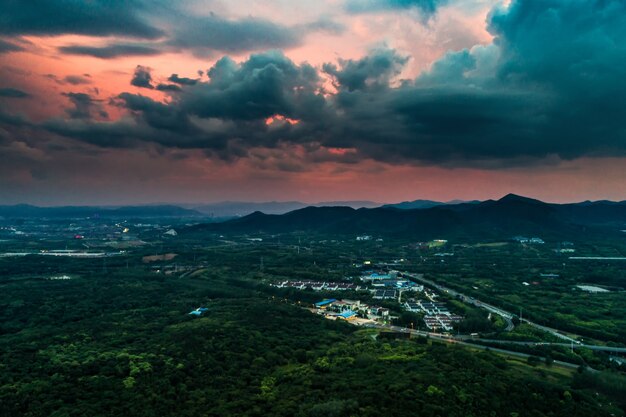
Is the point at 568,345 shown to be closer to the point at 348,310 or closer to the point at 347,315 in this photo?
the point at 347,315

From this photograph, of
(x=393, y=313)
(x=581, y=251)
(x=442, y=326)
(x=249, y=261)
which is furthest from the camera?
(x=581, y=251)

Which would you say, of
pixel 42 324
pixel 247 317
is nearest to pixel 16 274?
pixel 42 324

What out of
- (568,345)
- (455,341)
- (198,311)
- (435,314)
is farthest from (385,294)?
(198,311)

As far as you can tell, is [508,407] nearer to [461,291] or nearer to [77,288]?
[461,291]

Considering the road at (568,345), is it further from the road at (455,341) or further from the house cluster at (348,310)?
the house cluster at (348,310)

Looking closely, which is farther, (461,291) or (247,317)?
(461,291)

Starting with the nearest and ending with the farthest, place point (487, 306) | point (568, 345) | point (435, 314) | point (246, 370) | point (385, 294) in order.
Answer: point (246, 370) < point (568, 345) < point (435, 314) < point (487, 306) < point (385, 294)
